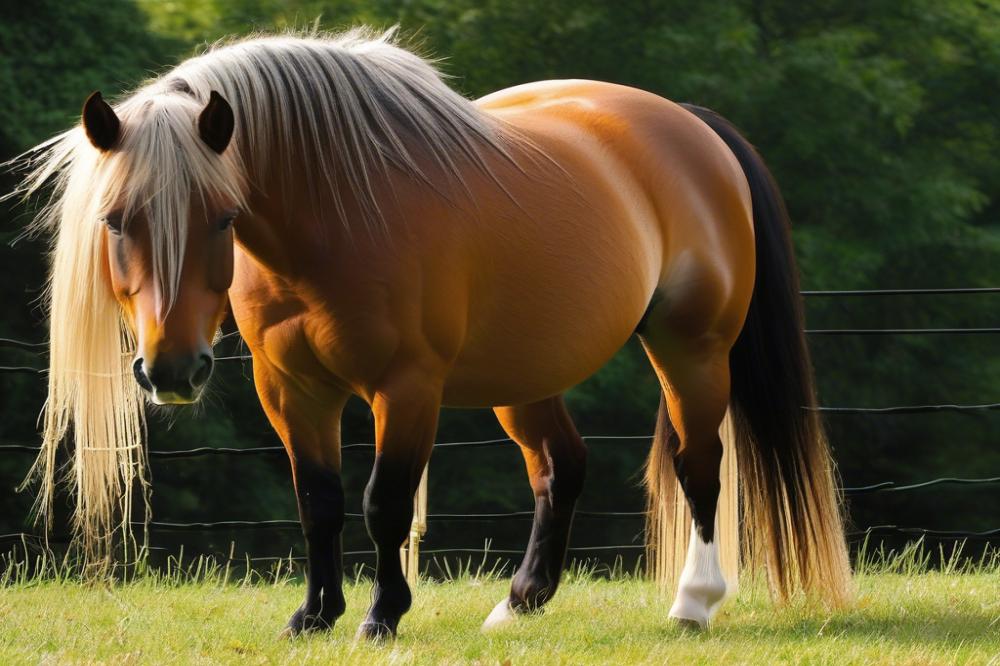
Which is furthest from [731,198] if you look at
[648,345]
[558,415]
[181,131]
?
[181,131]

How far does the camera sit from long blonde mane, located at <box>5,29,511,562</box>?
2.98 metres

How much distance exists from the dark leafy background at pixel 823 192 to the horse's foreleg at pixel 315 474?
7.89m

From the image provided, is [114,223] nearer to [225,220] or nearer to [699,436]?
[225,220]

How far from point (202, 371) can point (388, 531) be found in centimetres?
81

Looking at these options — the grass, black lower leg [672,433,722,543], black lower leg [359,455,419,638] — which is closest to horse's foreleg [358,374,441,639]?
black lower leg [359,455,419,638]

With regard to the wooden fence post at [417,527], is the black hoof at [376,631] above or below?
above

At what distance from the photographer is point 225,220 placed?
3.06 m

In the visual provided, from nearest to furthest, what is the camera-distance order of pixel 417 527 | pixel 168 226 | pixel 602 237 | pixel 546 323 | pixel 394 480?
pixel 168 226, pixel 394 480, pixel 546 323, pixel 602 237, pixel 417 527

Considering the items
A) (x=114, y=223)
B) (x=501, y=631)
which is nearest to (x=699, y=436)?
(x=501, y=631)

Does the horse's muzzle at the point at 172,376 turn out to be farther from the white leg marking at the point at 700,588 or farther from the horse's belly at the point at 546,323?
the white leg marking at the point at 700,588

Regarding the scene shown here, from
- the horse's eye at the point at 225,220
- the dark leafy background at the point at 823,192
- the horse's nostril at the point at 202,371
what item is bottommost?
the dark leafy background at the point at 823,192

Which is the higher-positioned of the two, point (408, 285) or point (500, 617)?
point (408, 285)

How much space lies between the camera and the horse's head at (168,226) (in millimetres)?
2941

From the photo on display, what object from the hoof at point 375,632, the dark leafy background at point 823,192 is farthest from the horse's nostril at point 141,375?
the dark leafy background at point 823,192
